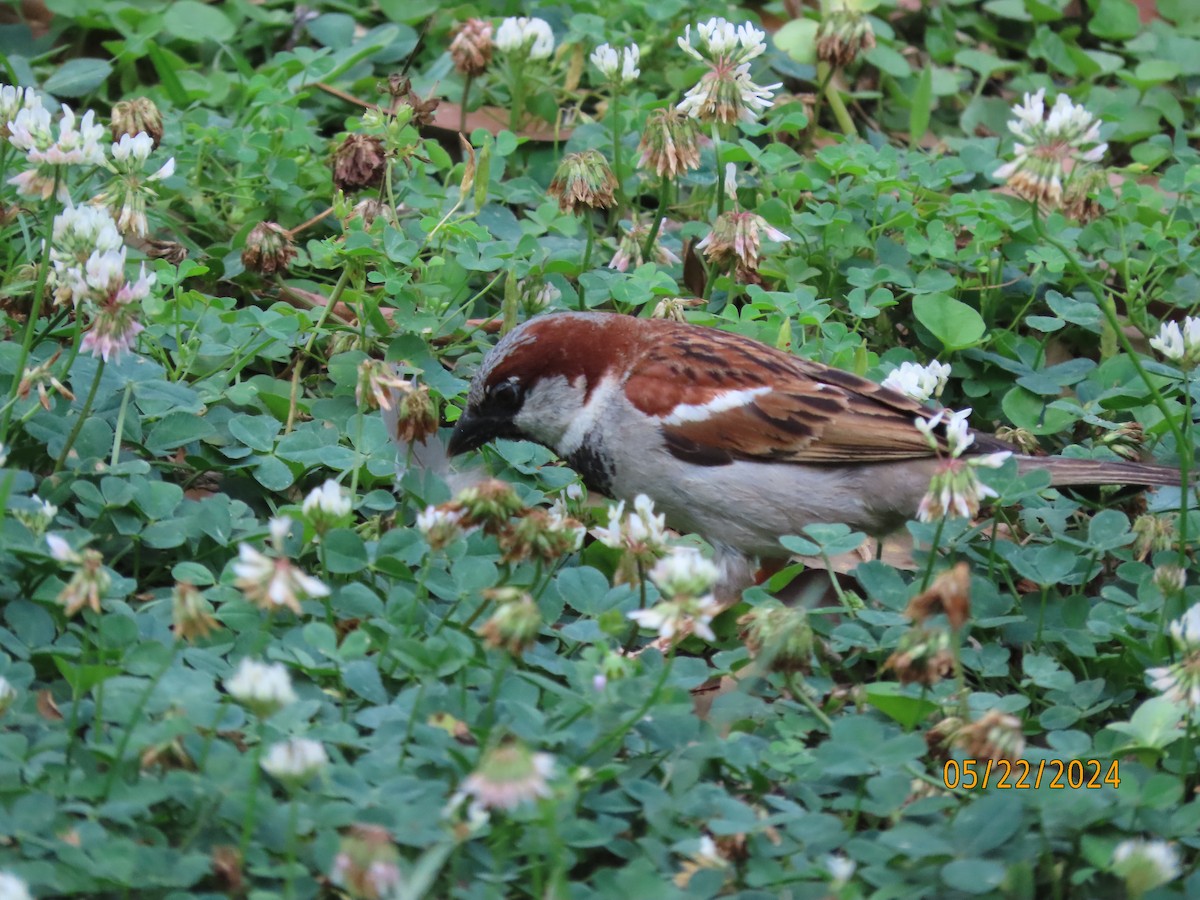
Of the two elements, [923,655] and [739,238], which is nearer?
[923,655]

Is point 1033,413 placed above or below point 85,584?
below

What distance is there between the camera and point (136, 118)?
4031 mm

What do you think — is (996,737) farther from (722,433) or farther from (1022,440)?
(1022,440)

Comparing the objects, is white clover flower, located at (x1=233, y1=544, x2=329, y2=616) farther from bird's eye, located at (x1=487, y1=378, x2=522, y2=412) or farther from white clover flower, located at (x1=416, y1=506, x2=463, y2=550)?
bird's eye, located at (x1=487, y1=378, x2=522, y2=412)

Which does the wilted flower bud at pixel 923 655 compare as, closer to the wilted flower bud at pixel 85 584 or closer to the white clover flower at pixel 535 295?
the wilted flower bud at pixel 85 584

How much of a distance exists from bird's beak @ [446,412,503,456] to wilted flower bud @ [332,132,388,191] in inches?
30.0

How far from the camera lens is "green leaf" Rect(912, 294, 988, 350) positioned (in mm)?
4316

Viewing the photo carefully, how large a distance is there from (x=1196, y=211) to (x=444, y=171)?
249cm

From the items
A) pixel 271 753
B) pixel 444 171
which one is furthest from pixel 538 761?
pixel 444 171

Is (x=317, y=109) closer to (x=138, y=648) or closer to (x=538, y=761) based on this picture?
(x=138, y=648)

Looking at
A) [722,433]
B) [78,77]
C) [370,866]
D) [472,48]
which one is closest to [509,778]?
[370,866]

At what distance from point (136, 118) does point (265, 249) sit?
52 cm

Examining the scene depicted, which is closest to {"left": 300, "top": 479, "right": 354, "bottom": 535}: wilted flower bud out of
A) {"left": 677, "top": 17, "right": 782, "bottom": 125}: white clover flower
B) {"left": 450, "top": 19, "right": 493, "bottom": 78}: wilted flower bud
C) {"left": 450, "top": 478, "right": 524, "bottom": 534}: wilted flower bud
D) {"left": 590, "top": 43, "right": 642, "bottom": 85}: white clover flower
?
{"left": 450, "top": 478, "right": 524, "bottom": 534}: wilted flower bud

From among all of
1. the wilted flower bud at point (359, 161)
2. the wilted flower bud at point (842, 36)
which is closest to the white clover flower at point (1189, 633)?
the wilted flower bud at point (359, 161)
